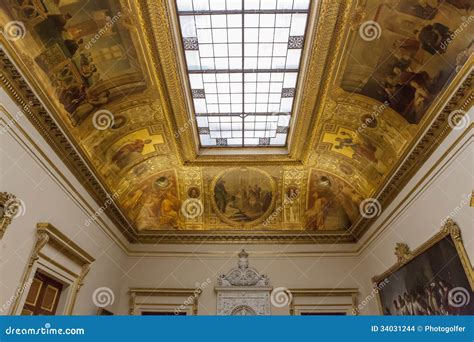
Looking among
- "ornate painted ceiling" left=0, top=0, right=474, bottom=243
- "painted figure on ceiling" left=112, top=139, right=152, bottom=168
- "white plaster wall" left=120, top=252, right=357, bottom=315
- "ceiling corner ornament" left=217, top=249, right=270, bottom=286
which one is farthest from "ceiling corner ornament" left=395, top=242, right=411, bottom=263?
"painted figure on ceiling" left=112, top=139, right=152, bottom=168

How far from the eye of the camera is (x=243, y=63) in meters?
10.1

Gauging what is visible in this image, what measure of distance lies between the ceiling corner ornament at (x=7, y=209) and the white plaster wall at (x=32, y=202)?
0.16 meters

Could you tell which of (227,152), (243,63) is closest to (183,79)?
(243,63)

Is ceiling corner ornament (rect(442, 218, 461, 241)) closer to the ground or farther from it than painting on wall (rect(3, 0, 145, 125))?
closer to the ground

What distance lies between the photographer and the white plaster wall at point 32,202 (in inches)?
264

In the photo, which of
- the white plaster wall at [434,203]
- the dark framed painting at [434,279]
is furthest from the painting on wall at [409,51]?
the dark framed painting at [434,279]

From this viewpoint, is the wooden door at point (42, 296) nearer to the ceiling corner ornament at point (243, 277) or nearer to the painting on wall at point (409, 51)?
the ceiling corner ornament at point (243, 277)

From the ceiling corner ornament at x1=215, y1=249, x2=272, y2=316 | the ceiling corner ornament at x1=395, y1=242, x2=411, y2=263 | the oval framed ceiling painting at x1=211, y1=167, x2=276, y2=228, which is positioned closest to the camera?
the ceiling corner ornament at x1=395, y1=242, x2=411, y2=263

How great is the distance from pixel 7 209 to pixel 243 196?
9723 mm

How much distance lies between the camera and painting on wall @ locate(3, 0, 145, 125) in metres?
7.11

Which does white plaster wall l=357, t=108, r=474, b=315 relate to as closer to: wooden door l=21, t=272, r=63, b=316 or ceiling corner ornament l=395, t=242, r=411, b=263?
ceiling corner ornament l=395, t=242, r=411, b=263

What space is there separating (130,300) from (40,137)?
8.24m

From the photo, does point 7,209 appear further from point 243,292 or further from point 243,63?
point 243,292

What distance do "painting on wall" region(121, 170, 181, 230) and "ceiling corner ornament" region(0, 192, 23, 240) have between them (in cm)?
682
